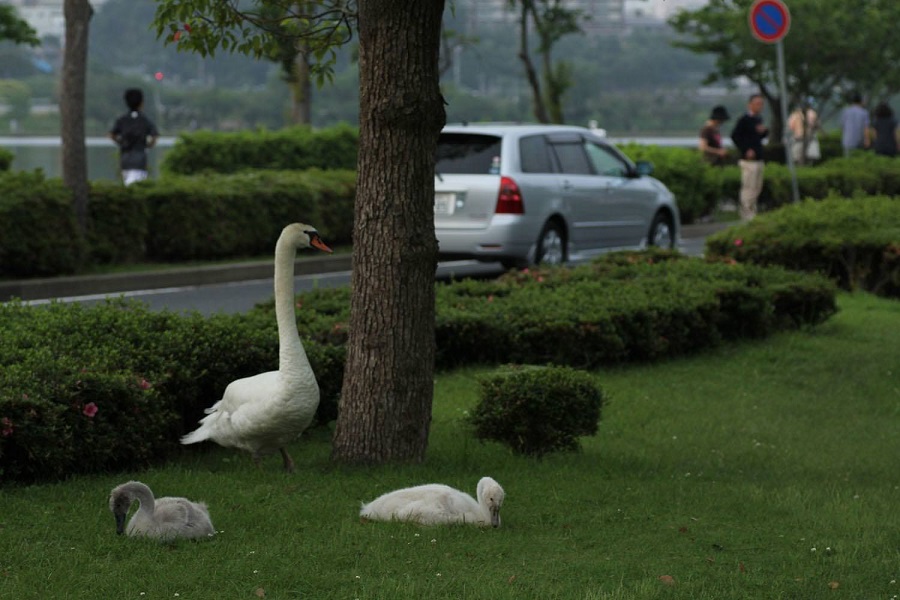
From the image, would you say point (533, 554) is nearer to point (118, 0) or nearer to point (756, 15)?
point (756, 15)

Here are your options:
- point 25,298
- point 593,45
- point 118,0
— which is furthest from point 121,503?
point 118,0

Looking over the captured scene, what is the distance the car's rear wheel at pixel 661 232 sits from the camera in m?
19.5

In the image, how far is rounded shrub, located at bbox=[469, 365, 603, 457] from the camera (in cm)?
809

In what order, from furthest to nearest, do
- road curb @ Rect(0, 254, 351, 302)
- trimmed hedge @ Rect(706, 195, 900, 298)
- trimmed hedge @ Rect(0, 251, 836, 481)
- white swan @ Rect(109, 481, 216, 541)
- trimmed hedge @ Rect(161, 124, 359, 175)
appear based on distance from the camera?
trimmed hedge @ Rect(161, 124, 359, 175)
road curb @ Rect(0, 254, 351, 302)
trimmed hedge @ Rect(706, 195, 900, 298)
trimmed hedge @ Rect(0, 251, 836, 481)
white swan @ Rect(109, 481, 216, 541)

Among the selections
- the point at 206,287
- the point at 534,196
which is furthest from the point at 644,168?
the point at 206,287

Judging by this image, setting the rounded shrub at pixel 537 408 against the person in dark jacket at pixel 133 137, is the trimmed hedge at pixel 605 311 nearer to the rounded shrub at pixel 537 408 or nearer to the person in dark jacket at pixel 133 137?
the rounded shrub at pixel 537 408

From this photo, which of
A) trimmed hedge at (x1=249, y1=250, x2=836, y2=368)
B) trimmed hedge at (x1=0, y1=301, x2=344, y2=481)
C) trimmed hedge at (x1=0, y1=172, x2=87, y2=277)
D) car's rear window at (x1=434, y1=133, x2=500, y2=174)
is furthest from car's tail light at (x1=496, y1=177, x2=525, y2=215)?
trimmed hedge at (x1=0, y1=301, x2=344, y2=481)

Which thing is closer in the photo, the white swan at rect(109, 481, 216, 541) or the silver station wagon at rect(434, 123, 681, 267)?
the white swan at rect(109, 481, 216, 541)

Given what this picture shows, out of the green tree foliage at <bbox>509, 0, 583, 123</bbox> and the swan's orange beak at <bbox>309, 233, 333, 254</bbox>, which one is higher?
the green tree foliage at <bbox>509, 0, 583, 123</bbox>

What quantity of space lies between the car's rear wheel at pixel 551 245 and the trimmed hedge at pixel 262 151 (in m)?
5.92

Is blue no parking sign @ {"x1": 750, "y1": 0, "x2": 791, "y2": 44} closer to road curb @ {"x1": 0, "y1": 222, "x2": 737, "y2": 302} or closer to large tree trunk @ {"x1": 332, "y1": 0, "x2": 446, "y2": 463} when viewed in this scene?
road curb @ {"x1": 0, "y1": 222, "x2": 737, "y2": 302}

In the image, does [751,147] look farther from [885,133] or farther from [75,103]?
[75,103]

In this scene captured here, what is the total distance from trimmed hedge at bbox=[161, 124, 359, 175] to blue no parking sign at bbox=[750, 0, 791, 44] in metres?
6.20

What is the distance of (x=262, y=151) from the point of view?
24.4 meters
